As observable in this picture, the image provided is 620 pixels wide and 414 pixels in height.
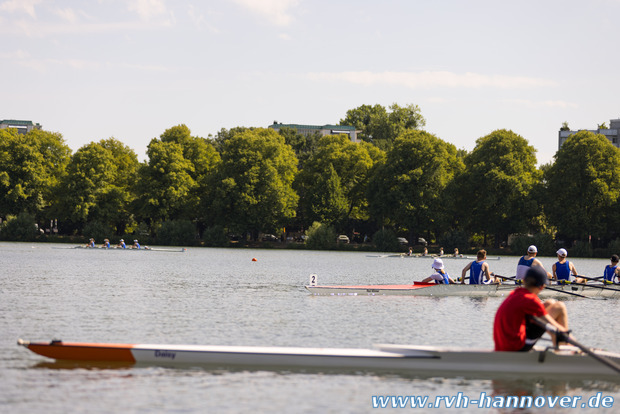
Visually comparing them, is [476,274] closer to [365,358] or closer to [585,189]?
[365,358]

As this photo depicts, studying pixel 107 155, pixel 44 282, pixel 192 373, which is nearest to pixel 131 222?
Result: pixel 107 155

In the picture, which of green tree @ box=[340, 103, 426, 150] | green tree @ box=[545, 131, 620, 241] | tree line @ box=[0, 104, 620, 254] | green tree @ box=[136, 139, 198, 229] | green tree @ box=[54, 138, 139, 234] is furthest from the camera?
green tree @ box=[340, 103, 426, 150]

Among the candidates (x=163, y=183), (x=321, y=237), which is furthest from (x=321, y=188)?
(x=163, y=183)

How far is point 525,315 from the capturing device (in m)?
13.9

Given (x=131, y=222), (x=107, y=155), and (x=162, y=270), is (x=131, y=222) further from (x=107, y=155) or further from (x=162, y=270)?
(x=162, y=270)

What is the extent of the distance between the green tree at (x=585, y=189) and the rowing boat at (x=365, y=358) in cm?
7116

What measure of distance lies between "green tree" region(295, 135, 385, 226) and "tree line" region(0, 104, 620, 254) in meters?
0.14

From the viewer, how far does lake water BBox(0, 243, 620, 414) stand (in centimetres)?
1330

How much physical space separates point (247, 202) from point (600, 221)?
3981cm

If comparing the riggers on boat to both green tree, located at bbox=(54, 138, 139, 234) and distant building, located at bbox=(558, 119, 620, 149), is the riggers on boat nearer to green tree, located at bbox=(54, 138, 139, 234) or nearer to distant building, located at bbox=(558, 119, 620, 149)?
green tree, located at bbox=(54, 138, 139, 234)

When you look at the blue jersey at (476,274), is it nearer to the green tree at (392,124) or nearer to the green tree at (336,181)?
the green tree at (336,181)

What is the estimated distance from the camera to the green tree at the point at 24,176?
98.7 m

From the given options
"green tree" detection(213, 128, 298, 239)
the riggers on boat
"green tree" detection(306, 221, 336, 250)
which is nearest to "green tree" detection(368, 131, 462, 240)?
"green tree" detection(306, 221, 336, 250)

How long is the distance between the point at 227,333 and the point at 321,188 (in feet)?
250
